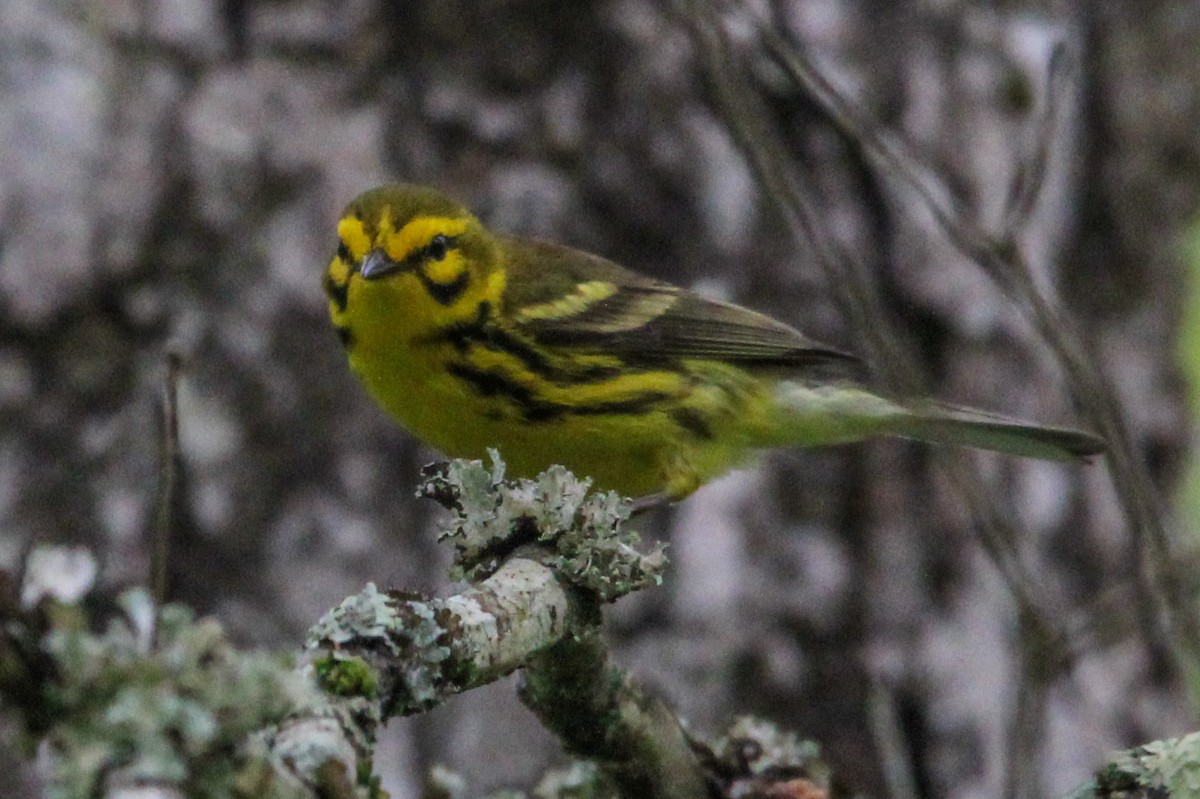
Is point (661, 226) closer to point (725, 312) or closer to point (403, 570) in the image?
point (725, 312)

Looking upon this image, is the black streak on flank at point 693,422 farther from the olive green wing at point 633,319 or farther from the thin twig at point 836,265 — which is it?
the thin twig at point 836,265

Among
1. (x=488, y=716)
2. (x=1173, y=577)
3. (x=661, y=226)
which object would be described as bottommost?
(x=1173, y=577)

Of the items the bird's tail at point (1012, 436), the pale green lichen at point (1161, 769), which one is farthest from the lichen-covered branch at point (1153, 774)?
the bird's tail at point (1012, 436)

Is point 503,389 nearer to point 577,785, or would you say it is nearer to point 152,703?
point 577,785

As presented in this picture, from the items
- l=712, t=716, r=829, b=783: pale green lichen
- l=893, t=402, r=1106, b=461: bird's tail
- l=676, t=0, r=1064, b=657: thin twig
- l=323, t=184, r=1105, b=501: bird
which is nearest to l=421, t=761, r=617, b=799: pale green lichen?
l=712, t=716, r=829, b=783: pale green lichen

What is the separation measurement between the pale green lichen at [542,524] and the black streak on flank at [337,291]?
133cm

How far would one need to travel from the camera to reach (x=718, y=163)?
3986 mm

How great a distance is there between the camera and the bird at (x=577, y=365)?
128 inches

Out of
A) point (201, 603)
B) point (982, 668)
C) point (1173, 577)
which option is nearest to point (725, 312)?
point (982, 668)

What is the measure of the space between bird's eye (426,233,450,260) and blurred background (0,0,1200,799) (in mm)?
479

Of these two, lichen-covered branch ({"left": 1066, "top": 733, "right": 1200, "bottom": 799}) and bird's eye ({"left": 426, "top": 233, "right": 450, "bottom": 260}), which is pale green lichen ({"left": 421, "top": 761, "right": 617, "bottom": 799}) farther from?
bird's eye ({"left": 426, "top": 233, "right": 450, "bottom": 260})

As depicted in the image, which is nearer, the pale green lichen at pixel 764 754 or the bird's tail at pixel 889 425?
the pale green lichen at pixel 764 754

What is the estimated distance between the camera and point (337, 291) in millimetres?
3352

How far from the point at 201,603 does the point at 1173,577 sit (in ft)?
7.39
